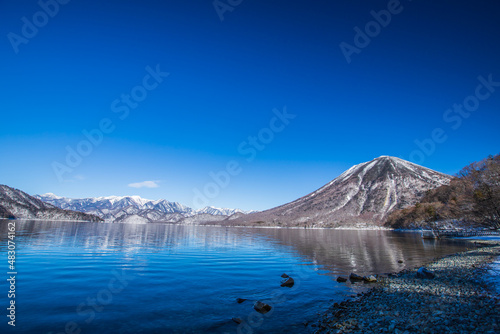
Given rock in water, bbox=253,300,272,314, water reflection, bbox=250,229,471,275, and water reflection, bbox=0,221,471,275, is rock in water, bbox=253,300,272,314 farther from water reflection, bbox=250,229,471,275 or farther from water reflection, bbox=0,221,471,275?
water reflection, bbox=0,221,471,275

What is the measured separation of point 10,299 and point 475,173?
59900 millimetres

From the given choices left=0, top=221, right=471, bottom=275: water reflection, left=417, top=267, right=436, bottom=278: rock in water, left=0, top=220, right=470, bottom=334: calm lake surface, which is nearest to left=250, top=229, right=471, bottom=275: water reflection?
left=0, top=221, right=471, bottom=275: water reflection

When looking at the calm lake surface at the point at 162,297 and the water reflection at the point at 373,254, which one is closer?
the calm lake surface at the point at 162,297

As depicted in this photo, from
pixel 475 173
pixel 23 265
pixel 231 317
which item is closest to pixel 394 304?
pixel 231 317

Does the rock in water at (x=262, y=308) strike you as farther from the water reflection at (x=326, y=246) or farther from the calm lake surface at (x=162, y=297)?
the water reflection at (x=326, y=246)

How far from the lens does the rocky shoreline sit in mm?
10664

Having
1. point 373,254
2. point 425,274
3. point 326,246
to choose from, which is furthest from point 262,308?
point 326,246

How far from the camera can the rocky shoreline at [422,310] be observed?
1066cm

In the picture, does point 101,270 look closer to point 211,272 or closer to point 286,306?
point 211,272

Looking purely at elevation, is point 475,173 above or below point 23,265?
above

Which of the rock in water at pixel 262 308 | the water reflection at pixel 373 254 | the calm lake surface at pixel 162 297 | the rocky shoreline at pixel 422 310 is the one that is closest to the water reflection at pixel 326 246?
the water reflection at pixel 373 254

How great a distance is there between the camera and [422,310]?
1298 cm

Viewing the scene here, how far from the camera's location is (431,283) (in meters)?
19.2

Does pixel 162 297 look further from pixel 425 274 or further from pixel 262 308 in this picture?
pixel 425 274
